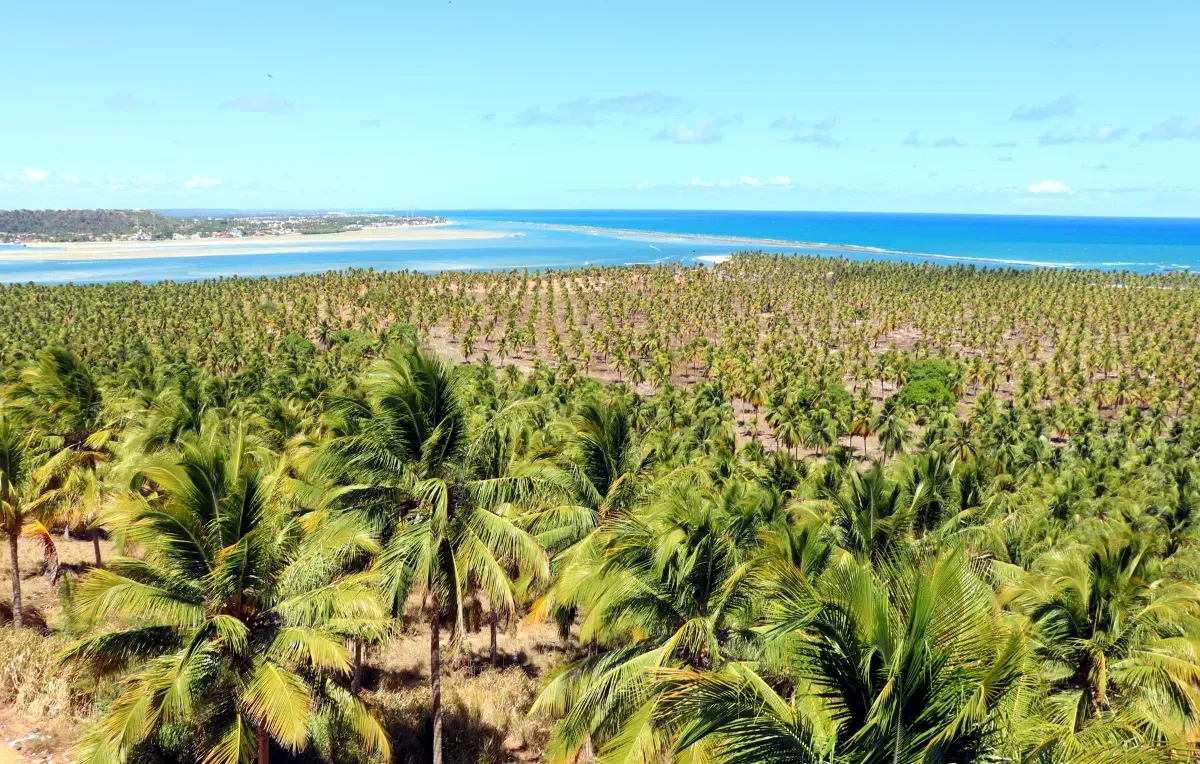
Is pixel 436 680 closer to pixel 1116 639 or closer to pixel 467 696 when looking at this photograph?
pixel 467 696

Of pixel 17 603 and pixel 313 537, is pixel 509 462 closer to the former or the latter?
pixel 313 537

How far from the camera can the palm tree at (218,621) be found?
1055 cm

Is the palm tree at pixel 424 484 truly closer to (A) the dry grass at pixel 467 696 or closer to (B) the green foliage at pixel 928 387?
(A) the dry grass at pixel 467 696

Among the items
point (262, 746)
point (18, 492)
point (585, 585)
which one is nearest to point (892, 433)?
point (585, 585)

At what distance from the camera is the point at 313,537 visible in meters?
12.7

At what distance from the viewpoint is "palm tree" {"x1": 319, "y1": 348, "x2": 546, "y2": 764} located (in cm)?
1307

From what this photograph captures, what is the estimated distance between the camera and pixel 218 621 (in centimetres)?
1086

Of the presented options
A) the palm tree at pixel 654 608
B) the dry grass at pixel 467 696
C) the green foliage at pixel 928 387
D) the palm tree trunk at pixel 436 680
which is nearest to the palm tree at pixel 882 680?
the palm tree at pixel 654 608

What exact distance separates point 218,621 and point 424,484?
365 cm

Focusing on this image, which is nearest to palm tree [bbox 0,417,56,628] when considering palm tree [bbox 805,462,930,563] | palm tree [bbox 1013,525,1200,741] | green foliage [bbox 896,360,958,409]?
palm tree [bbox 805,462,930,563]

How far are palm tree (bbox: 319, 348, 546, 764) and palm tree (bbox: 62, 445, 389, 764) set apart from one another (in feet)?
4.07

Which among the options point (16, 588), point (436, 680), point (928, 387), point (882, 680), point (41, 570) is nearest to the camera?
point (882, 680)

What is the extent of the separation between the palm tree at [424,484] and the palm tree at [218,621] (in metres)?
1.24

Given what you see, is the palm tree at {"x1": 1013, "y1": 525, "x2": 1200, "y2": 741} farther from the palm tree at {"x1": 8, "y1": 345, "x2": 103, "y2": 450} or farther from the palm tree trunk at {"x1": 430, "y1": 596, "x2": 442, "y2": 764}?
the palm tree at {"x1": 8, "y1": 345, "x2": 103, "y2": 450}
